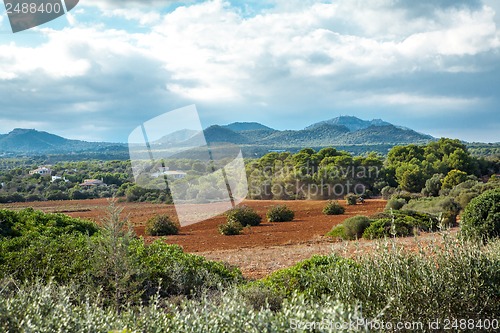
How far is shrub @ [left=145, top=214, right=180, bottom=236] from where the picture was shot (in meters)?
21.7

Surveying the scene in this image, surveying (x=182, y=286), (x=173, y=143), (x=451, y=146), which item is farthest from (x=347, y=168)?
(x=182, y=286)

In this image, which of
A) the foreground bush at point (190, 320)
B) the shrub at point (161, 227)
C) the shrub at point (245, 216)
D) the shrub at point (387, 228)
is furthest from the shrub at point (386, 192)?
the foreground bush at point (190, 320)

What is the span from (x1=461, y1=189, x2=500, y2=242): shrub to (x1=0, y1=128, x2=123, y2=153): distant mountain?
12358 cm

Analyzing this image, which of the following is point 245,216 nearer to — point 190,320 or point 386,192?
point 386,192

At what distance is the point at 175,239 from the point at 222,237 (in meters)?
1.96

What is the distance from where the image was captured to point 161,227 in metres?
21.8

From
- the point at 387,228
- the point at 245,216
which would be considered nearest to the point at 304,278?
the point at 387,228

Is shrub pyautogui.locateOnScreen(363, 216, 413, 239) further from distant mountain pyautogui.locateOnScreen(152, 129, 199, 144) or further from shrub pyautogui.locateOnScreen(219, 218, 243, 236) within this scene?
distant mountain pyautogui.locateOnScreen(152, 129, 199, 144)

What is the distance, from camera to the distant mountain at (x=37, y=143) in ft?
425

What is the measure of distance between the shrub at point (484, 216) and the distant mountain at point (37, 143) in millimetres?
123580

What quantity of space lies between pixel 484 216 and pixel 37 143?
5504 inches

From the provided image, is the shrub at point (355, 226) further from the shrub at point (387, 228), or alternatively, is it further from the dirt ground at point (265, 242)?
the dirt ground at point (265, 242)

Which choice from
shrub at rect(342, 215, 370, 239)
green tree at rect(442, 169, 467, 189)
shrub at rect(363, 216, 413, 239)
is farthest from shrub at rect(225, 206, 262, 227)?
green tree at rect(442, 169, 467, 189)

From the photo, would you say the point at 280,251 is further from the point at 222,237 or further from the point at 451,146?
the point at 451,146
